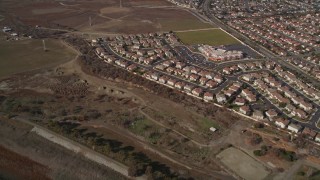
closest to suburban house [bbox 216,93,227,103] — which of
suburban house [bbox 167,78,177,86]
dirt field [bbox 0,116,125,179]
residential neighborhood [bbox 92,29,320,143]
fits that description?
residential neighborhood [bbox 92,29,320,143]

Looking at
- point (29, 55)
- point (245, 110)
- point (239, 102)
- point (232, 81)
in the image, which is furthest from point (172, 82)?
point (29, 55)

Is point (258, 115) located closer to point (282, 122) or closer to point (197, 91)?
point (282, 122)

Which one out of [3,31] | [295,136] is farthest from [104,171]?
[3,31]

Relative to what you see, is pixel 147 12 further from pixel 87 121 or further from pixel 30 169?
pixel 30 169

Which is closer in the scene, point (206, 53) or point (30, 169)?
point (30, 169)

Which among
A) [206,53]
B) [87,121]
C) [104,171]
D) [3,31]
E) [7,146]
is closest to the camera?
[104,171]

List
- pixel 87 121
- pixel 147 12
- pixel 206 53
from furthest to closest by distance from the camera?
1. pixel 147 12
2. pixel 206 53
3. pixel 87 121
